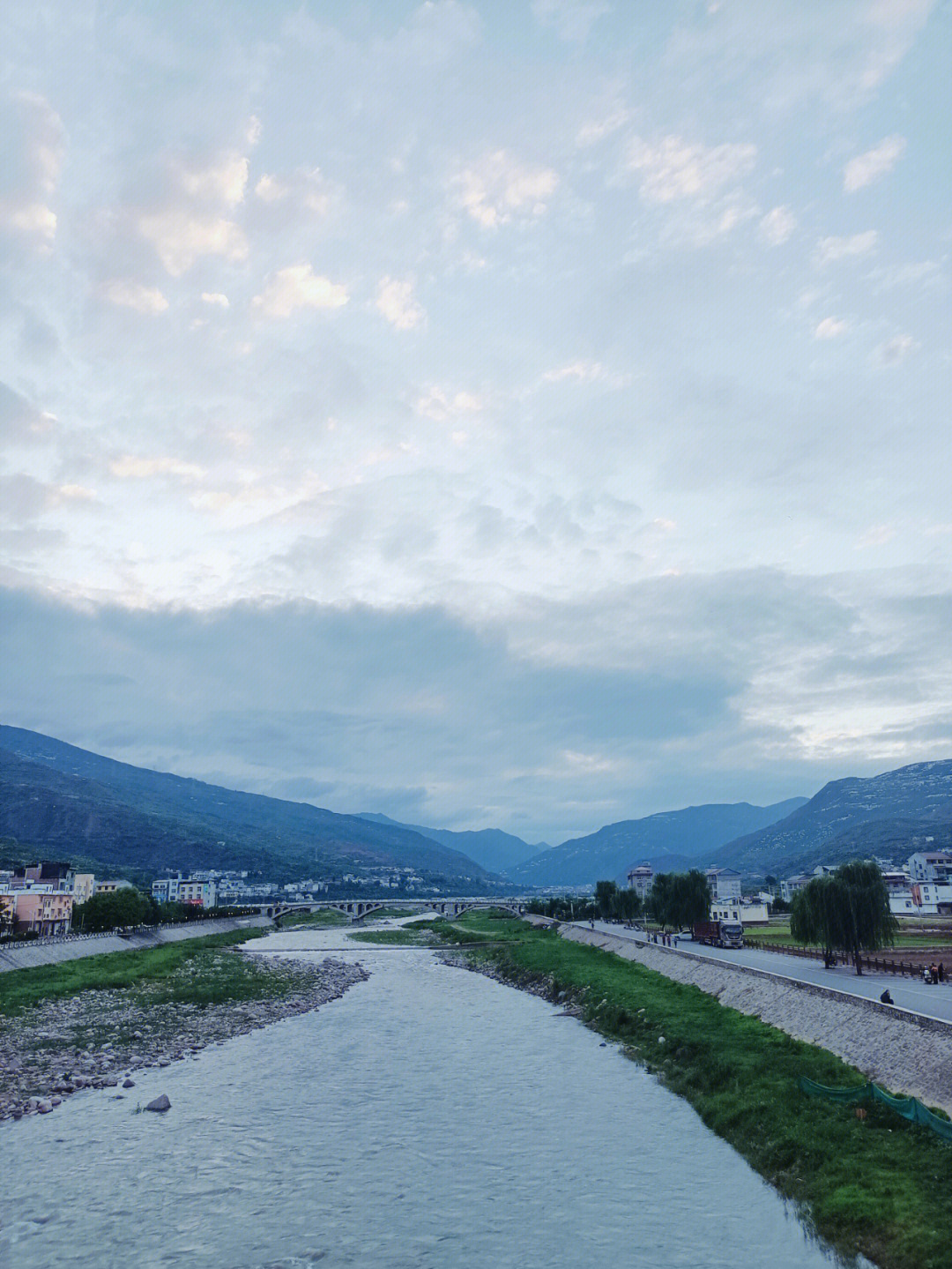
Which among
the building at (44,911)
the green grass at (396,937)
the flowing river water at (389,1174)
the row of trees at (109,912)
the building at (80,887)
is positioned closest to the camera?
the flowing river water at (389,1174)

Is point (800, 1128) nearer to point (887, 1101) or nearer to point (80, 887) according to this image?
point (887, 1101)

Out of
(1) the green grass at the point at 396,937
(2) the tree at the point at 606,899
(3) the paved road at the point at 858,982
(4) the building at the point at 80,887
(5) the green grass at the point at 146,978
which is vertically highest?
(4) the building at the point at 80,887

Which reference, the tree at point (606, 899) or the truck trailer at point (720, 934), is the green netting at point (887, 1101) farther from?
the tree at point (606, 899)

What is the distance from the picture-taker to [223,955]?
113m

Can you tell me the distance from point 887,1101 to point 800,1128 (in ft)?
10.6

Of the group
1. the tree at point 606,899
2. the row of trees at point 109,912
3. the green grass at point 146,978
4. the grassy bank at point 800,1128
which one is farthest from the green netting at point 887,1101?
the tree at point 606,899

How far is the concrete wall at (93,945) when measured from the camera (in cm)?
8438

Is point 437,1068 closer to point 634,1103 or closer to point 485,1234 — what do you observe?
point 634,1103

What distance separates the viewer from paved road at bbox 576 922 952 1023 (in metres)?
41.9

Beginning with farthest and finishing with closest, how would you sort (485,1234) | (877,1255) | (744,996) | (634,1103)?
(744,996)
(634,1103)
(485,1234)
(877,1255)

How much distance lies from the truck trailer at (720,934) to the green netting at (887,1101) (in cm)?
5723

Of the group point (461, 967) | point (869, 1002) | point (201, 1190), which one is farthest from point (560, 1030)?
point (461, 967)

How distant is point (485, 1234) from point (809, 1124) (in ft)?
42.7

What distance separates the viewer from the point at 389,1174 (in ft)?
102
